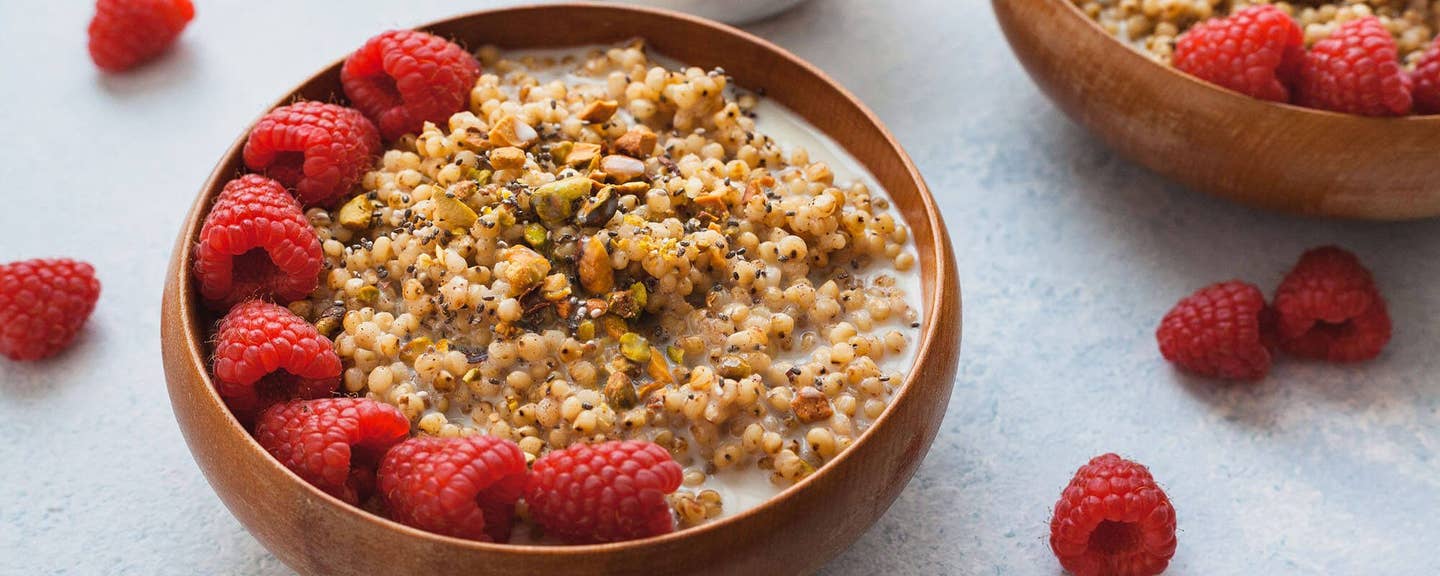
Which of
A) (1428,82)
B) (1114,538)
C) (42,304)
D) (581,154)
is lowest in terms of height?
(1114,538)

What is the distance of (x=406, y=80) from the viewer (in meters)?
1.64

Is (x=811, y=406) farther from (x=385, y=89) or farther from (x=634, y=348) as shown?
(x=385, y=89)

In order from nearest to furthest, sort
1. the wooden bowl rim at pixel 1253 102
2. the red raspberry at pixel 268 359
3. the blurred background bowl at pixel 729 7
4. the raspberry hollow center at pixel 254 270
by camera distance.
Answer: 1. the red raspberry at pixel 268 359
2. the raspberry hollow center at pixel 254 270
3. the wooden bowl rim at pixel 1253 102
4. the blurred background bowl at pixel 729 7

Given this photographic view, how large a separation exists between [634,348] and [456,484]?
0.26 m

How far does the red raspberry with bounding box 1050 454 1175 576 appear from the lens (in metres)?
1.56

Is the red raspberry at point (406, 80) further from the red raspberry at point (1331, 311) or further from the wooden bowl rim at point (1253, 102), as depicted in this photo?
the red raspberry at point (1331, 311)

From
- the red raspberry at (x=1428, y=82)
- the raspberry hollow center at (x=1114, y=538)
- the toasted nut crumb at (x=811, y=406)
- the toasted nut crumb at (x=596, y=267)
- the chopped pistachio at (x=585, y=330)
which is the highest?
the toasted nut crumb at (x=596, y=267)

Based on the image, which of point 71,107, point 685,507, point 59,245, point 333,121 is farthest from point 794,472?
point 71,107

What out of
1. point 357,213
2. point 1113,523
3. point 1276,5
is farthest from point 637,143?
point 1276,5

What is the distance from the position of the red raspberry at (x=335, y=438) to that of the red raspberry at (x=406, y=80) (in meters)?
0.42

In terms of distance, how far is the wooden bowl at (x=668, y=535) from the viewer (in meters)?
1.26

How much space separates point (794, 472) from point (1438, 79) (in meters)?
0.99

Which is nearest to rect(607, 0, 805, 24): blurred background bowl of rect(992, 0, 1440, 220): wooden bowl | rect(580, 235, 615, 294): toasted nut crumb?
rect(992, 0, 1440, 220): wooden bowl

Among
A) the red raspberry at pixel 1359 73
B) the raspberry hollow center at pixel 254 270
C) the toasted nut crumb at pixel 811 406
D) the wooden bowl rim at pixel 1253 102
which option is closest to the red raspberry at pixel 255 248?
the raspberry hollow center at pixel 254 270
